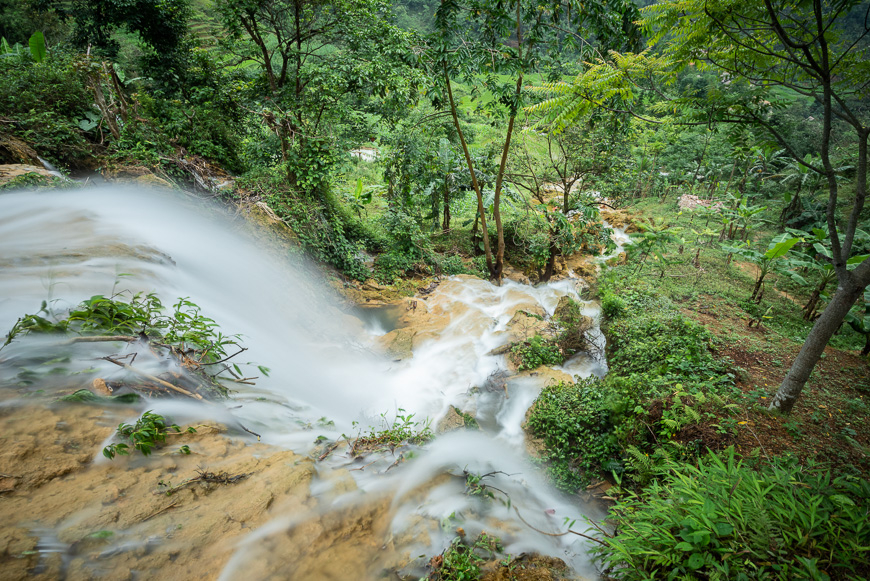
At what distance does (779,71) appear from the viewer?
A: 3510mm

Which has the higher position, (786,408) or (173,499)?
(786,408)

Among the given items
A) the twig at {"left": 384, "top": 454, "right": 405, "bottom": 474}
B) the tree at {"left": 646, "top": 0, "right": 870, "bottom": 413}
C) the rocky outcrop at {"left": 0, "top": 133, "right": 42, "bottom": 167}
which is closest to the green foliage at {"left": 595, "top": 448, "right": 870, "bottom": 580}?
the tree at {"left": 646, "top": 0, "right": 870, "bottom": 413}

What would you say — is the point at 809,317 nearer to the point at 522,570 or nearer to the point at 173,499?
the point at 522,570

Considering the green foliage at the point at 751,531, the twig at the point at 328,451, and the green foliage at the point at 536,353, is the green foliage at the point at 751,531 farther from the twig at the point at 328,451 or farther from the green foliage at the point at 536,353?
the green foliage at the point at 536,353

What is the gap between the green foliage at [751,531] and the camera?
2.16 m

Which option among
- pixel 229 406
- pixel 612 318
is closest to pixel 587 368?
pixel 612 318

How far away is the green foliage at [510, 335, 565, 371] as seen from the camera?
659 cm

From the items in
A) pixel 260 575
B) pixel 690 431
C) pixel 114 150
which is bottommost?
pixel 260 575

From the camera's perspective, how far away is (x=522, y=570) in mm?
3004

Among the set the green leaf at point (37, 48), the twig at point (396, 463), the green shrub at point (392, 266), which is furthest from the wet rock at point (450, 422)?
the green leaf at point (37, 48)

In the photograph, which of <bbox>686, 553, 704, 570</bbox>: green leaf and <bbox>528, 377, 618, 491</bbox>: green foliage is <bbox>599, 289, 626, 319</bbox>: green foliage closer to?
<bbox>528, 377, 618, 491</bbox>: green foliage

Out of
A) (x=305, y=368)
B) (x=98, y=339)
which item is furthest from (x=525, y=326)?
(x=98, y=339)

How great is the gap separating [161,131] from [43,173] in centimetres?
261

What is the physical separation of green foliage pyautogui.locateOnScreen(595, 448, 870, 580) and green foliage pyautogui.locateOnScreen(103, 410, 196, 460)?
12.1ft
